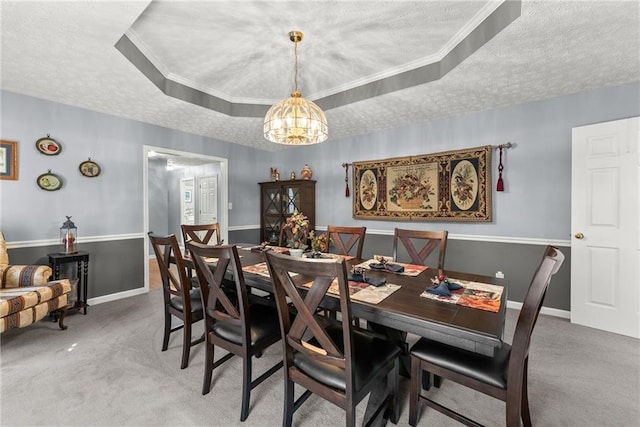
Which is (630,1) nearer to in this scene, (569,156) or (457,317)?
(569,156)

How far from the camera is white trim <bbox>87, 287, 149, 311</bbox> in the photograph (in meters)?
3.43

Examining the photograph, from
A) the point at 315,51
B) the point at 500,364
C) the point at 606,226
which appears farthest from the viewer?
the point at 606,226

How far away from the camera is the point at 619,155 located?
2.62m

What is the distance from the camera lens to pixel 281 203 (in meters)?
5.06

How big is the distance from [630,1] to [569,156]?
5.40 ft

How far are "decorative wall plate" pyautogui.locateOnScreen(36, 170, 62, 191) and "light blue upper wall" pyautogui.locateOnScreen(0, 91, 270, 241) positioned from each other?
0.18 feet

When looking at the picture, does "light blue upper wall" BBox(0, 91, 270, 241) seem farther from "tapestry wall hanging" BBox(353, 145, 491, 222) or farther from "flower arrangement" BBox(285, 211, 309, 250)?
"tapestry wall hanging" BBox(353, 145, 491, 222)

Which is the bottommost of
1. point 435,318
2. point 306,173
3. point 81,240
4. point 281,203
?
point 435,318

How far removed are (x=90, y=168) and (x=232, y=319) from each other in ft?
10.2

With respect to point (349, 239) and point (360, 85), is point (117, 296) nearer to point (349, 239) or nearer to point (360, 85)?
point (349, 239)

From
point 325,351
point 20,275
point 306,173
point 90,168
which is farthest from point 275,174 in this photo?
point 325,351

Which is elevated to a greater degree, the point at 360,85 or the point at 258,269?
the point at 360,85

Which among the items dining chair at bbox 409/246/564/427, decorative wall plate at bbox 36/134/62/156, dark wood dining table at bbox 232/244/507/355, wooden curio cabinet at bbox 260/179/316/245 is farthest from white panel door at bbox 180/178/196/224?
dining chair at bbox 409/246/564/427

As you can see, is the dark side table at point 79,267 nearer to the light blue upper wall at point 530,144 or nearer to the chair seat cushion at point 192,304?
the chair seat cushion at point 192,304
